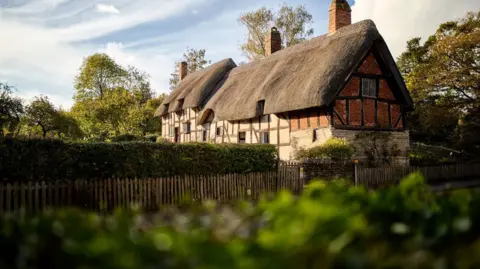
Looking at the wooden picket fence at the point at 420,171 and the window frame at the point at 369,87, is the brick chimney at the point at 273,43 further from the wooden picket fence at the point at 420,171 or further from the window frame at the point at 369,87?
the wooden picket fence at the point at 420,171

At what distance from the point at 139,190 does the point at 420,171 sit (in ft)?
40.0

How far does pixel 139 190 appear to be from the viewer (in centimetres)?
1105

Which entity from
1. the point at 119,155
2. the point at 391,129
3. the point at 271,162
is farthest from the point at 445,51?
the point at 119,155

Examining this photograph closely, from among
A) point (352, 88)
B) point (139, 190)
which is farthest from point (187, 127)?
point (139, 190)

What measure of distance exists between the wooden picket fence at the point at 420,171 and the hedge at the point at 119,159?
14.2 ft

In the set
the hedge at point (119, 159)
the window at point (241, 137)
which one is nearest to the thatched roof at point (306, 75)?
the window at point (241, 137)

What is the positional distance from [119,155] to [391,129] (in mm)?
14164

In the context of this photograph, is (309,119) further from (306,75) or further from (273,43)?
(273,43)

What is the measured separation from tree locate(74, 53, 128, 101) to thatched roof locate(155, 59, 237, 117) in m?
17.6

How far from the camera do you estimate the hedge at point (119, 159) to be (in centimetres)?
988

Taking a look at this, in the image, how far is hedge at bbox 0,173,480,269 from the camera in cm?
179

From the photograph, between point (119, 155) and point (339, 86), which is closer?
point (119, 155)

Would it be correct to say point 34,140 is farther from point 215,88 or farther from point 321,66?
point 215,88

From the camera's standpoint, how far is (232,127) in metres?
25.0
